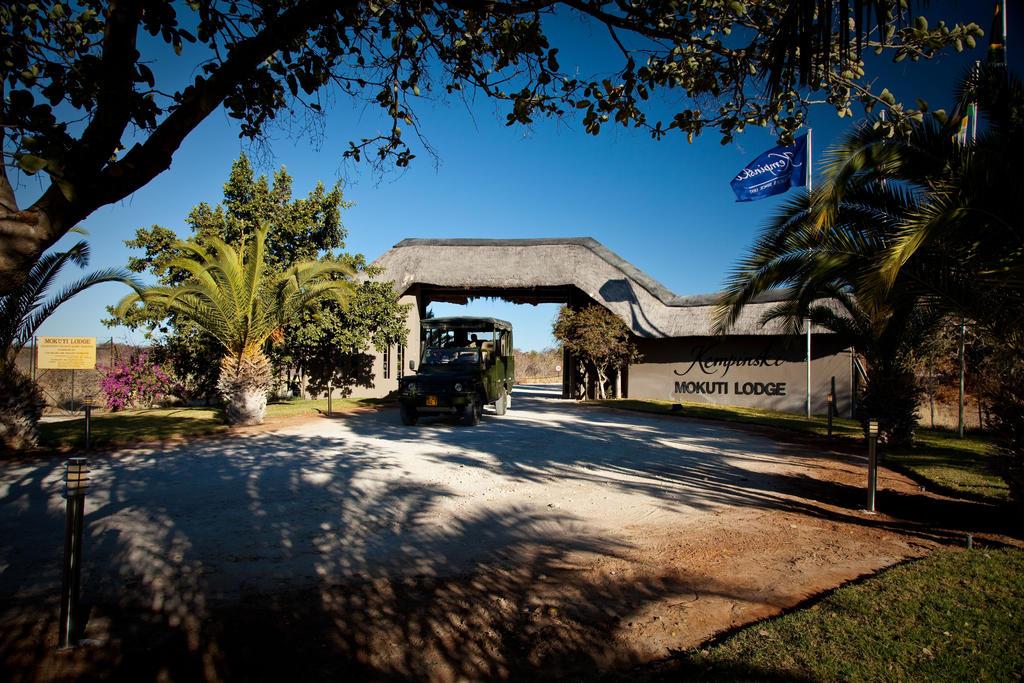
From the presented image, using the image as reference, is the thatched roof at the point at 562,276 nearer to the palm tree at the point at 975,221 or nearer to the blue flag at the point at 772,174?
the blue flag at the point at 772,174

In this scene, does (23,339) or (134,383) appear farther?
(134,383)

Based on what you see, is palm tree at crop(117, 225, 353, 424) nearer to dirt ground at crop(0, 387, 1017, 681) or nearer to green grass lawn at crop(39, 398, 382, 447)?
green grass lawn at crop(39, 398, 382, 447)

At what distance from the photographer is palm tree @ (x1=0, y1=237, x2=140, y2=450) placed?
9.52m

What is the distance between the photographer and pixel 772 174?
17.8 metres

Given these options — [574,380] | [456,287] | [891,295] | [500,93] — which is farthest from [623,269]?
[500,93]

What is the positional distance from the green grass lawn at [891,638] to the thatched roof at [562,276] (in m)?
18.2

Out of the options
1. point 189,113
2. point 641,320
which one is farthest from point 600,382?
point 189,113

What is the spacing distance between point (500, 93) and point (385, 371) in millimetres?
19336

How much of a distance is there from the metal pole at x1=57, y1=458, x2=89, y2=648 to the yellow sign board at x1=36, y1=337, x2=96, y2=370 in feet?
32.5

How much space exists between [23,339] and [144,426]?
10.1ft

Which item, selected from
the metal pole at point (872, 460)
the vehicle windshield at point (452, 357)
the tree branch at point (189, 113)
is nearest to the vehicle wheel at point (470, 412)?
the vehicle windshield at point (452, 357)

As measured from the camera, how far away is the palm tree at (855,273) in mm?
6855

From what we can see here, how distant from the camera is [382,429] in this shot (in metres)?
12.7

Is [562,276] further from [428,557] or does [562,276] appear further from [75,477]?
[75,477]
